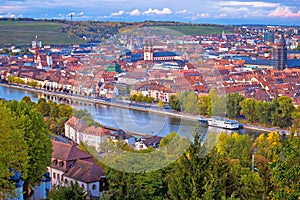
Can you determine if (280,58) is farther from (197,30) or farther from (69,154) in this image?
(69,154)

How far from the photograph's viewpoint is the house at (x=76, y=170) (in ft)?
13.4

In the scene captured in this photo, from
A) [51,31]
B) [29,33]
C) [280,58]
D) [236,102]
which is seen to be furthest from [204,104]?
[51,31]

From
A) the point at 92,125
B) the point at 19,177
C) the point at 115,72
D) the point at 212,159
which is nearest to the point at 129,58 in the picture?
the point at 115,72

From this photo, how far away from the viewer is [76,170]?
4398 mm

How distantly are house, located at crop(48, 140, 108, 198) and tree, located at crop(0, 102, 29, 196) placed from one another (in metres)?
0.67

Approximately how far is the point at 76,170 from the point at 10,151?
46.4 inches

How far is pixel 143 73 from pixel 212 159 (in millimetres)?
602

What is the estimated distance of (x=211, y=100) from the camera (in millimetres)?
2197

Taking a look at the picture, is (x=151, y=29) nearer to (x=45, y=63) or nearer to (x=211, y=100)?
(x=211, y=100)

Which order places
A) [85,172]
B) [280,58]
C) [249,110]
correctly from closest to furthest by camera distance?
[85,172] < [249,110] < [280,58]

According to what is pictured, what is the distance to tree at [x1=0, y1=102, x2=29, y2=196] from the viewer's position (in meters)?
3.17

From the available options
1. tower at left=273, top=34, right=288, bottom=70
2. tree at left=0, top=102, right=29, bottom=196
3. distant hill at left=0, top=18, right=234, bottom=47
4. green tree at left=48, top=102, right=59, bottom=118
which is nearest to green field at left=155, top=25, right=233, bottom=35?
distant hill at left=0, top=18, right=234, bottom=47

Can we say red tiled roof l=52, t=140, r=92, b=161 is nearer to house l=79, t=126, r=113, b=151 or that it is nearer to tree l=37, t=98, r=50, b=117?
house l=79, t=126, r=113, b=151

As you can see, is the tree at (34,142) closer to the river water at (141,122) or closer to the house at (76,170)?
the house at (76,170)
